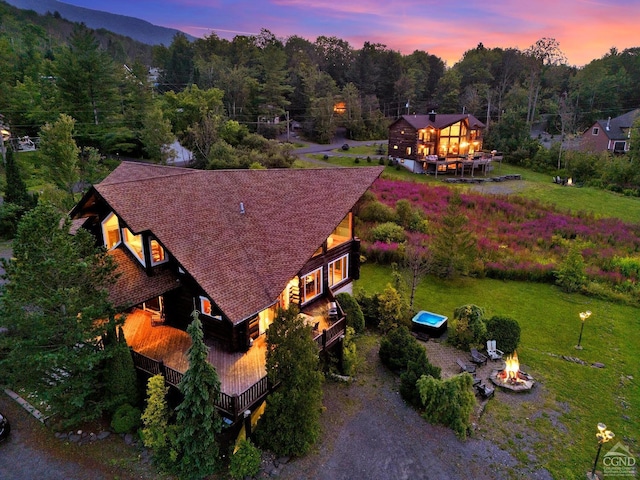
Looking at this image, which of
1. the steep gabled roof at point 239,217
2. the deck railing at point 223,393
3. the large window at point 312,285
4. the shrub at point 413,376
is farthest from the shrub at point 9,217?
the shrub at point 413,376

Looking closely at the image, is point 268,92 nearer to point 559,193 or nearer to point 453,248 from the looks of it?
point 559,193

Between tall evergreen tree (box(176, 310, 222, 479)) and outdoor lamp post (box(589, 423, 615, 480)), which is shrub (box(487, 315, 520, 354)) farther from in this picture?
tall evergreen tree (box(176, 310, 222, 479))

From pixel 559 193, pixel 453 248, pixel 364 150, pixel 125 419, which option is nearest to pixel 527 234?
pixel 453 248

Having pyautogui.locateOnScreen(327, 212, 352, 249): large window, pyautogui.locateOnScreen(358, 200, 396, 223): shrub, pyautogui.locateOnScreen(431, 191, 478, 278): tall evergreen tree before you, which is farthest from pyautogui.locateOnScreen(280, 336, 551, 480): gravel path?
pyautogui.locateOnScreen(358, 200, 396, 223): shrub

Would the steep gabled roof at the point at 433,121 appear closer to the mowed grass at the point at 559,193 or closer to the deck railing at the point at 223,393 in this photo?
the mowed grass at the point at 559,193

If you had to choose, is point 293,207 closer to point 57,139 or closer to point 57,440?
point 57,440

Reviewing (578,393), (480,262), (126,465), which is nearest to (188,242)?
(126,465)
